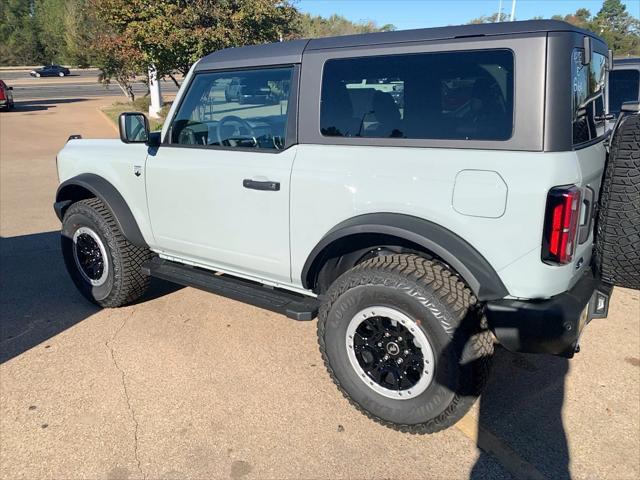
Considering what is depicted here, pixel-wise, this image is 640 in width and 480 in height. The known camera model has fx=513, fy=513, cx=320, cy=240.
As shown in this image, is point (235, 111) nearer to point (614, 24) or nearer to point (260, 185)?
point (260, 185)

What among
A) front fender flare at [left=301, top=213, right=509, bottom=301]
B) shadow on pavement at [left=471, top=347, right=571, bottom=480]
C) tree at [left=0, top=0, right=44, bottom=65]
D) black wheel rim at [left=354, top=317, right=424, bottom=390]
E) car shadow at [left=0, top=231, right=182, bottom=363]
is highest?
tree at [left=0, top=0, right=44, bottom=65]

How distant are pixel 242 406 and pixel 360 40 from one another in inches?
85.2

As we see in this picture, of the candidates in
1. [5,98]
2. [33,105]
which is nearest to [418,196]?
[5,98]

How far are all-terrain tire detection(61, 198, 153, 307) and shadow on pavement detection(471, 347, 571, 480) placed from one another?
8.82ft

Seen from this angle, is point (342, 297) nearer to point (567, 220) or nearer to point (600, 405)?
point (567, 220)

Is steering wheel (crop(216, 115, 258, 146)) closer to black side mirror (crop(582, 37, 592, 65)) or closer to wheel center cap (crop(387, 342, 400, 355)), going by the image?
wheel center cap (crop(387, 342, 400, 355))

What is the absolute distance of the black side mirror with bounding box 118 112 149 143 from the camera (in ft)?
12.0

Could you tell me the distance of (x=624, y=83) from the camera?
6.67 metres

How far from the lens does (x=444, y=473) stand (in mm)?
2453

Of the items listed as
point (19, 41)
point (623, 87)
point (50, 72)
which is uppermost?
point (19, 41)

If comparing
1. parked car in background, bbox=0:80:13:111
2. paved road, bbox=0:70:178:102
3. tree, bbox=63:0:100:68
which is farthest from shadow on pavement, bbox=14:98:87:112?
tree, bbox=63:0:100:68

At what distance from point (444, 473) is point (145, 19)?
38.1ft

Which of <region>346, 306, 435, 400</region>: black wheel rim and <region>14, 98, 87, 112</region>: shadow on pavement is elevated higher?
<region>14, 98, 87, 112</region>: shadow on pavement

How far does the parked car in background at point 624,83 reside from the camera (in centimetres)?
654
